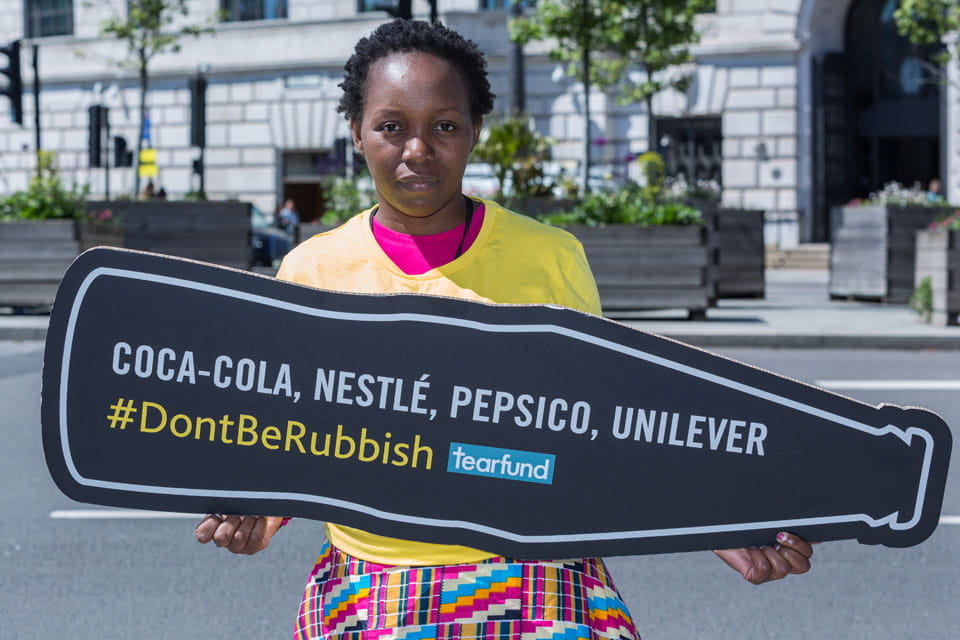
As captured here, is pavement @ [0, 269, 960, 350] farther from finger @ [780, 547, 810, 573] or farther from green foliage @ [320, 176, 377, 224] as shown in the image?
finger @ [780, 547, 810, 573]

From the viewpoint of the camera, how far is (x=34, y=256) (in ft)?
46.9

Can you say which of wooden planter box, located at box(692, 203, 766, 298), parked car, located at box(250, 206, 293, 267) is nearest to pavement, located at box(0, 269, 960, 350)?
wooden planter box, located at box(692, 203, 766, 298)

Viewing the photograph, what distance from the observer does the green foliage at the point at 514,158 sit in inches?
604

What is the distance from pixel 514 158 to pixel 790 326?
4339mm

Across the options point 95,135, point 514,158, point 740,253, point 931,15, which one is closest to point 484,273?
point 514,158

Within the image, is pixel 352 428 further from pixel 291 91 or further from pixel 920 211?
pixel 291 91

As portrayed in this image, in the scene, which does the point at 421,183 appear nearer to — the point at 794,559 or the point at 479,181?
the point at 794,559

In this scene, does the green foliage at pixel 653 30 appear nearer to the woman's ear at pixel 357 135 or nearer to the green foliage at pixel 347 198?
the green foliage at pixel 347 198

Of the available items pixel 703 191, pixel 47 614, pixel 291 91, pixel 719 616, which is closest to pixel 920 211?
pixel 703 191

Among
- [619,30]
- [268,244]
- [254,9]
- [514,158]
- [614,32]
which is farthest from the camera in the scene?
[254,9]

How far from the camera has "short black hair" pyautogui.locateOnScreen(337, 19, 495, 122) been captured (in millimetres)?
1976

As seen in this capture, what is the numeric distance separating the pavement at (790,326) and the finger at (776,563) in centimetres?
943

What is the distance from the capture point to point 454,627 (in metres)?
1.86

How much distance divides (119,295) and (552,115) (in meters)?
28.6
